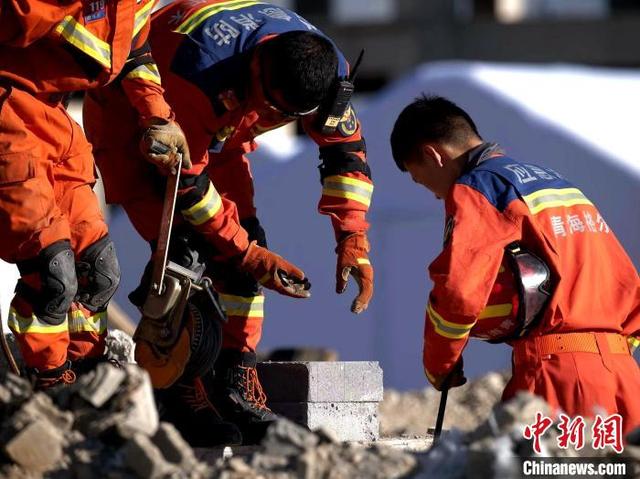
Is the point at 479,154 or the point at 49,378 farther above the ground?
the point at 479,154

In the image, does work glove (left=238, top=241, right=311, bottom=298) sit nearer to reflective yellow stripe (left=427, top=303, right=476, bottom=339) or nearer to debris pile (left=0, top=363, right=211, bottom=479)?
reflective yellow stripe (left=427, top=303, right=476, bottom=339)

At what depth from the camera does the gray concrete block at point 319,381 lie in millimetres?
4832

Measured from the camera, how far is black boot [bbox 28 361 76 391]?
412cm

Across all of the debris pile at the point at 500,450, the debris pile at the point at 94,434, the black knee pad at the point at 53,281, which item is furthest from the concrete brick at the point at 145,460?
the black knee pad at the point at 53,281

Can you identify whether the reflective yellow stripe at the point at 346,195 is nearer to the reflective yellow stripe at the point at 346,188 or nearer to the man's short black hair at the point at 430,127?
the reflective yellow stripe at the point at 346,188

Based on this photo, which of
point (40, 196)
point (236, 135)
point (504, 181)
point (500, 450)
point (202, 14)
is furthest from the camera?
point (236, 135)

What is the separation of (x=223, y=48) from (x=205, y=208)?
501 mm

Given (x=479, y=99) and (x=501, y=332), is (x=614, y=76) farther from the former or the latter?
(x=501, y=332)

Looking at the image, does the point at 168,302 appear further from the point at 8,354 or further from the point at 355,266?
the point at 355,266

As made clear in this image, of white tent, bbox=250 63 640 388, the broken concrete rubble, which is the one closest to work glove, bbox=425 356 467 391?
the broken concrete rubble

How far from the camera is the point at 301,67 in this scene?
4344 millimetres

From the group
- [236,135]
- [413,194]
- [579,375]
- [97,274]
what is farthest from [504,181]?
[413,194]

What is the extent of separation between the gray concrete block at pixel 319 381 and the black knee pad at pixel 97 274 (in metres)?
0.80

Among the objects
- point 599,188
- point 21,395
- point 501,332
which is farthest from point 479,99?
point 21,395
